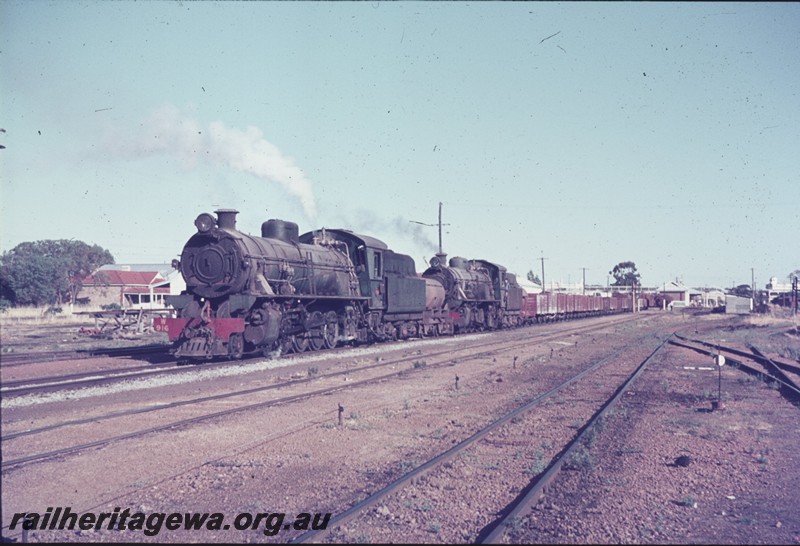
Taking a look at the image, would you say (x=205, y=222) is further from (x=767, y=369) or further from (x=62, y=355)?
(x=767, y=369)

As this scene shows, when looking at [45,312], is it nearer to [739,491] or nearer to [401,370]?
[401,370]

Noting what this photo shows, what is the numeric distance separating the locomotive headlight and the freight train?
0.10 ft

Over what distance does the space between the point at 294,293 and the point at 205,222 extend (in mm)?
3462

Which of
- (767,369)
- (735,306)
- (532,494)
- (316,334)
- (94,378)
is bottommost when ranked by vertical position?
(767,369)

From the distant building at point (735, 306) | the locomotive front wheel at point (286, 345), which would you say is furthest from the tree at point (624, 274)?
the locomotive front wheel at point (286, 345)

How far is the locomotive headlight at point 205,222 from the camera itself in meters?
19.1

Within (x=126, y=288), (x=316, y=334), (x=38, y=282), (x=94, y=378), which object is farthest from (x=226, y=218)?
(x=126, y=288)

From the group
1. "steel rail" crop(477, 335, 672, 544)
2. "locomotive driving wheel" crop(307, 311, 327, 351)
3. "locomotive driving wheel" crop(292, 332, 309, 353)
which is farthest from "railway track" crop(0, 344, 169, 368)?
"steel rail" crop(477, 335, 672, 544)

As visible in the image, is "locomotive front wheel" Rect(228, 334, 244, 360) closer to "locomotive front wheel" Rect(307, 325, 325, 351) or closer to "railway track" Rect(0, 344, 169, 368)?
"locomotive front wheel" Rect(307, 325, 325, 351)

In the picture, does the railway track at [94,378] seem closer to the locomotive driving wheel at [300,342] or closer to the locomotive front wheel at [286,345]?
the locomotive front wheel at [286,345]

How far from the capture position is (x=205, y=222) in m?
19.1

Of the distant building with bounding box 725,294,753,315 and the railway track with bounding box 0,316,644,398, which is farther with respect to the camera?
the distant building with bounding box 725,294,753,315

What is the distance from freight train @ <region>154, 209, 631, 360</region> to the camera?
60.2 ft

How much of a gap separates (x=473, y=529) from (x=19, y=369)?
15535mm
